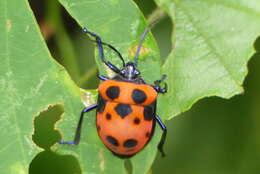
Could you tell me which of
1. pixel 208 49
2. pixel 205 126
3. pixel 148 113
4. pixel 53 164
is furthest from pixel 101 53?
pixel 205 126

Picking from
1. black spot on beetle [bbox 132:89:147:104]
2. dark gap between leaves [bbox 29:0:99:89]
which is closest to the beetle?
black spot on beetle [bbox 132:89:147:104]

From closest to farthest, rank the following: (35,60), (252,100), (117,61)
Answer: (35,60) → (117,61) → (252,100)

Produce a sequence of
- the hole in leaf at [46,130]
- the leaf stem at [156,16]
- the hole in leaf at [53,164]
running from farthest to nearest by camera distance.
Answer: the hole in leaf at [53,164]
the hole in leaf at [46,130]
the leaf stem at [156,16]

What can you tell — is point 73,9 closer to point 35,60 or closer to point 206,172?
point 35,60

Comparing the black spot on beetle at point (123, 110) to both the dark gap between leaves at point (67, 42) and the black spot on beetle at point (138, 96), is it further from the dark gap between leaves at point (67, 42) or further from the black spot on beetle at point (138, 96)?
the dark gap between leaves at point (67, 42)

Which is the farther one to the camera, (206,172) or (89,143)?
(206,172)

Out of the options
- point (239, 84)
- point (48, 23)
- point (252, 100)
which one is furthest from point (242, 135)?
point (48, 23)

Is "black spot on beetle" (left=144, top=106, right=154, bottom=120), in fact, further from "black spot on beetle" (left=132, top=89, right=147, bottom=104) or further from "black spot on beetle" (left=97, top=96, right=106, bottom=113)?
"black spot on beetle" (left=97, top=96, right=106, bottom=113)

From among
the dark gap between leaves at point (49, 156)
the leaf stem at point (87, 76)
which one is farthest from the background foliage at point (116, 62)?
the leaf stem at point (87, 76)
